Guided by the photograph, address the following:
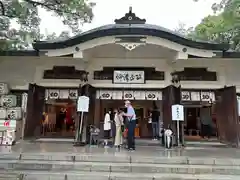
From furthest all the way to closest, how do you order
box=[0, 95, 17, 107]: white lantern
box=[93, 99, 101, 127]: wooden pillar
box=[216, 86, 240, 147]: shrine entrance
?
box=[93, 99, 101, 127]: wooden pillar, box=[0, 95, 17, 107]: white lantern, box=[216, 86, 240, 147]: shrine entrance

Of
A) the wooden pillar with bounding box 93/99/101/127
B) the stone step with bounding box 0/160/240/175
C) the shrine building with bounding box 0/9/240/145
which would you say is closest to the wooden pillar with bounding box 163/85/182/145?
the shrine building with bounding box 0/9/240/145

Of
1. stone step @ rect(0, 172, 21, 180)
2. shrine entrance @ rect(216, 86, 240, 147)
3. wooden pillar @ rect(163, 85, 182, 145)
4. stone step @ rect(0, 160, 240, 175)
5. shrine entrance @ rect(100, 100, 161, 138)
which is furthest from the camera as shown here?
shrine entrance @ rect(100, 100, 161, 138)

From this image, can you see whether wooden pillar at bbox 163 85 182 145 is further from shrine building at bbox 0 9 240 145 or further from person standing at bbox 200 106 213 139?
person standing at bbox 200 106 213 139

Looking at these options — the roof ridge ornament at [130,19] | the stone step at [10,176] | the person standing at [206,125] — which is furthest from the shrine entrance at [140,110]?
the stone step at [10,176]

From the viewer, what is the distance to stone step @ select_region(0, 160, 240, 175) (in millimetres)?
5660

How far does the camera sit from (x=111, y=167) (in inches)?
224

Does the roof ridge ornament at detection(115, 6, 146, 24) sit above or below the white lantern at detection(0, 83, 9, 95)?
above

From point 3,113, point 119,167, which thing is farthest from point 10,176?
point 3,113

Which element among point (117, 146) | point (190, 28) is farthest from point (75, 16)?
point (190, 28)

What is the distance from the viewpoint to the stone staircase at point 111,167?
5.30m

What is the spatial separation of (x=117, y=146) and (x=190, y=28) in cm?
1763

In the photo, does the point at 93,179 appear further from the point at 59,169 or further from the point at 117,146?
the point at 117,146

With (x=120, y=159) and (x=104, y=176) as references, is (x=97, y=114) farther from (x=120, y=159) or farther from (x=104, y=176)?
(x=104, y=176)

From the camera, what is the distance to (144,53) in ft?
32.2
